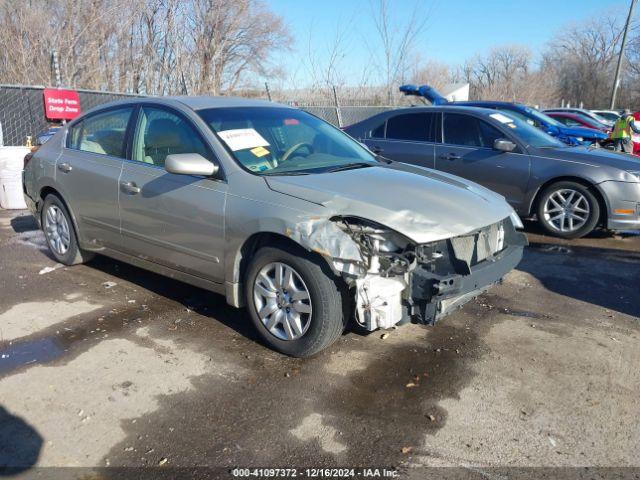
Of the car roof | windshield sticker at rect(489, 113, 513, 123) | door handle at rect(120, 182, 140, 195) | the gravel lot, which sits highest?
the car roof

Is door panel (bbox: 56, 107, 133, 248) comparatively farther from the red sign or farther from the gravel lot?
the red sign

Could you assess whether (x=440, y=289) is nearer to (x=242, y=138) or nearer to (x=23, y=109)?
(x=242, y=138)

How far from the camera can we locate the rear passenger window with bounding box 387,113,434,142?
26.1 feet

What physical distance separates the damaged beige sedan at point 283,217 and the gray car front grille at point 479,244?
0.01 m

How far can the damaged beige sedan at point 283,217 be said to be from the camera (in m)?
3.38

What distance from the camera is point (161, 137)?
4473 millimetres

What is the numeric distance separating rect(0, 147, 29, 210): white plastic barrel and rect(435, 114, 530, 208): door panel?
6.34 m

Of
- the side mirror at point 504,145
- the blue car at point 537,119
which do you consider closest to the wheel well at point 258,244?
the side mirror at point 504,145

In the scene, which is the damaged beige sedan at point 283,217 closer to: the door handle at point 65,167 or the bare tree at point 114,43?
the door handle at point 65,167

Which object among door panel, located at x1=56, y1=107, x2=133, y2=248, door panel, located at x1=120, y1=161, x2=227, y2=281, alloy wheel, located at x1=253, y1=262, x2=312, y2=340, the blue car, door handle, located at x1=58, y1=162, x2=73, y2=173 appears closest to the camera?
alloy wheel, located at x1=253, y1=262, x2=312, y2=340

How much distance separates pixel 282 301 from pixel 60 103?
989cm

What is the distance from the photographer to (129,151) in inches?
183

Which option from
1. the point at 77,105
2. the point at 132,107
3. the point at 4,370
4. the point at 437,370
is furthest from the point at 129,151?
the point at 77,105

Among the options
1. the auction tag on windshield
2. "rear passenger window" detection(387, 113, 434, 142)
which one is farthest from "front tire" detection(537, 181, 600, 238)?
the auction tag on windshield
